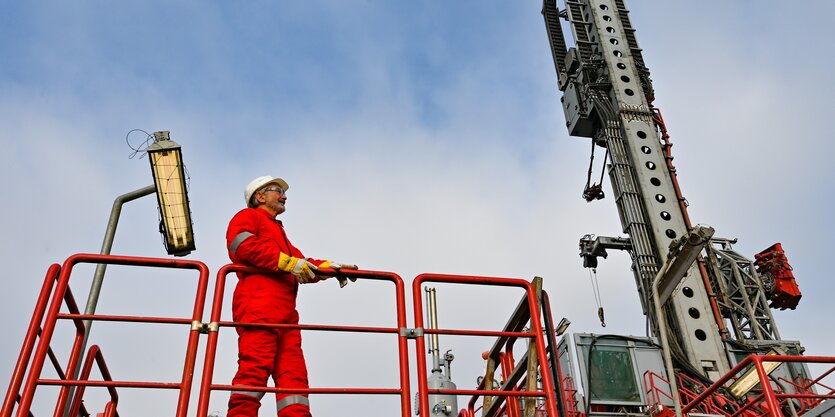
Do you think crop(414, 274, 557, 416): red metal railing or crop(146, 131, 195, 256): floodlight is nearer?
crop(414, 274, 557, 416): red metal railing

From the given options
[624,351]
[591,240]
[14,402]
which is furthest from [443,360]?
[14,402]

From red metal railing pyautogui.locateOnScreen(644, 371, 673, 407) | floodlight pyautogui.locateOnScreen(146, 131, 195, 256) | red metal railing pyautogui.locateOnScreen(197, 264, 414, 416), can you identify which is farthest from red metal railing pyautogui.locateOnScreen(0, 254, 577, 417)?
red metal railing pyautogui.locateOnScreen(644, 371, 673, 407)

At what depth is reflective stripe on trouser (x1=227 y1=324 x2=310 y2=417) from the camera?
14.7 ft

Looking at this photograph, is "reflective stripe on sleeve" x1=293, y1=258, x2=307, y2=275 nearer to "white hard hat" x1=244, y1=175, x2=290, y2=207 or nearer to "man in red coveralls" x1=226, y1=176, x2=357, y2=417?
"man in red coveralls" x1=226, y1=176, x2=357, y2=417

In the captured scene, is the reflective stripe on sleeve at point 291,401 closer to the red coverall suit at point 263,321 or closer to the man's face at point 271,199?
the red coverall suit at point 263,321

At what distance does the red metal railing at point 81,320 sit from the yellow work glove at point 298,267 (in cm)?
48

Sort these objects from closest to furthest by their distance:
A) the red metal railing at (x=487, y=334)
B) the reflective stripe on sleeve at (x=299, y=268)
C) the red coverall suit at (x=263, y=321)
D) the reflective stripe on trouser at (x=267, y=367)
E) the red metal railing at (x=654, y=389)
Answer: the red metal railing at (x=487, y=334)
the reflective stripe on trouser at (x=267, y=367)
the red coverall suit at (x=263, y=321)
the reflective stripe on sleeve at (x=299, y=268)
the red metal railing at (x=654, y=389)

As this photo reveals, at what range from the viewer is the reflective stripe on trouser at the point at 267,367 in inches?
176

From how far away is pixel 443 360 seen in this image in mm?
16641

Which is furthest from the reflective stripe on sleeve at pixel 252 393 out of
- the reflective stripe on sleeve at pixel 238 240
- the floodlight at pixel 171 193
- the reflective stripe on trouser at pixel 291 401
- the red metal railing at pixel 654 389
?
the red metal railing at pixel 654 389

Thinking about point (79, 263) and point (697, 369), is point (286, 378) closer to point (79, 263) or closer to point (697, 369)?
point (79, 263)

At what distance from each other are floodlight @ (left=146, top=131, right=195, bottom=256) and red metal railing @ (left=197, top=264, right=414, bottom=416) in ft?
9.84

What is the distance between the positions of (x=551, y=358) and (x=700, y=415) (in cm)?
952

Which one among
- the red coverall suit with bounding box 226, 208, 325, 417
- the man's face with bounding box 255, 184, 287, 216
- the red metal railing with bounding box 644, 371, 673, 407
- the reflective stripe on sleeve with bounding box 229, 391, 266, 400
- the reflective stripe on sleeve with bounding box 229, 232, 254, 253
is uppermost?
the red metal railing with bounding box 644, 371, 673, 407
